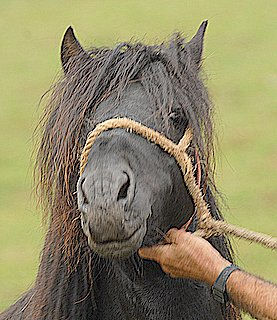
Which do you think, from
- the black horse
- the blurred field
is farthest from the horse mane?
the blurred field

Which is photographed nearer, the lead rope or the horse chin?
the horse chin

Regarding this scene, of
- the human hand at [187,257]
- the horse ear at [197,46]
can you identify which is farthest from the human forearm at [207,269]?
the horse ear at [197,46]

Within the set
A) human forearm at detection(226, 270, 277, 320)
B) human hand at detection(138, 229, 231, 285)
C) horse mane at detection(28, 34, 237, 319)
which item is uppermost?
horse mane at detection(28, 34, 237, 319)

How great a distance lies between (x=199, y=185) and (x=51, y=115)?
0.47 m

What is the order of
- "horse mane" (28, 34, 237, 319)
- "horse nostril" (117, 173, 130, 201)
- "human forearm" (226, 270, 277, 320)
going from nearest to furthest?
"horse nostril" (117, 173, 130, 201) → "human forearm" (226, 270, 277, 320) → "horse mane" (28, 34, 237, 319)

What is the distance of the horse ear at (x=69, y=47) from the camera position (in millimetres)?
2629

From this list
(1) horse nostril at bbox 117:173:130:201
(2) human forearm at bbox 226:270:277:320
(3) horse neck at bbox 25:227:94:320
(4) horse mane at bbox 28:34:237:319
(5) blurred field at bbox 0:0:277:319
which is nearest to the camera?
(1) horse nostril at bbox 117:173:130:201

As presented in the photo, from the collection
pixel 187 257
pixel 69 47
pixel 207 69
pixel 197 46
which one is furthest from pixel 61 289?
pixel 207 69

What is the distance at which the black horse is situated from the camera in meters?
2.17

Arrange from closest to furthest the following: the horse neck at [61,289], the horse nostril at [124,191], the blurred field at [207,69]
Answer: the horse nostril at [124,191], the horse neck at [61,289], the blurred field at [207,69]

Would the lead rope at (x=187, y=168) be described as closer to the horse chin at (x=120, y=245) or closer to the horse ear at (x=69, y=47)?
the horse chin at (x=120, y=245)

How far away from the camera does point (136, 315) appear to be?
8.33 ft

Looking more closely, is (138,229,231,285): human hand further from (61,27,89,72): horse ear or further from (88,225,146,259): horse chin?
(61,27,89,72): horse ear

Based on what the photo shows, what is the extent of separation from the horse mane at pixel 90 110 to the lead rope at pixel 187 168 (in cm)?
4
